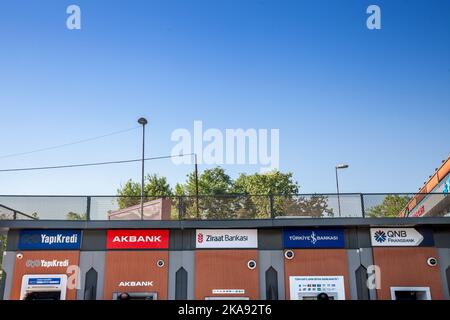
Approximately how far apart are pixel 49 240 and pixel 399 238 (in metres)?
12.4

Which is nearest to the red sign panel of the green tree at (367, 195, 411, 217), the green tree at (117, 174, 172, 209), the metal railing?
the metal railing

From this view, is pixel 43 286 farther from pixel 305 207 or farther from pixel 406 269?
pixel 406 269

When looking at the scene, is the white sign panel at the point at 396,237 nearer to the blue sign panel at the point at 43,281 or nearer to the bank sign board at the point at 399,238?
the bank sign board at the point at 399,238

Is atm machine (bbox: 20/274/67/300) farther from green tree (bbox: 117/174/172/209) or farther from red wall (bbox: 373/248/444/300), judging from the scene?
green tree (bbox: 117/174/172/209)

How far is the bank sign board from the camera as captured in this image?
1591 centimetres

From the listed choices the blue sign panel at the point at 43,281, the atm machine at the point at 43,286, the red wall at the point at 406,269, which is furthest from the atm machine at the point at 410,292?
the blue sign panel at the point at 43,281

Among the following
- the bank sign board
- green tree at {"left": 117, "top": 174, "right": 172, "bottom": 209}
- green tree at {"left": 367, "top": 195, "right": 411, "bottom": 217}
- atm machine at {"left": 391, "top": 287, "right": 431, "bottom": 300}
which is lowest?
atm machine at {"left": 391, "top": 287, "right": 431, "bottom": 300}

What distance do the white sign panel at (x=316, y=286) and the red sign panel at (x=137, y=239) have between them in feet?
15.4

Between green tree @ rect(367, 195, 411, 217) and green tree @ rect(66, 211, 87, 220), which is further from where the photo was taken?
green tree @ rect(367, 195, 411, 217)

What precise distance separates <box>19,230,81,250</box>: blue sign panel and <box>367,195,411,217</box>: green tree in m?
10.5

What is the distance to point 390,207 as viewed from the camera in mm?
16875
